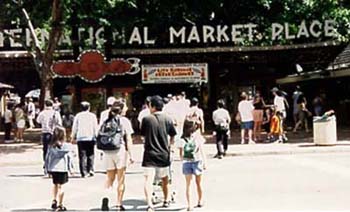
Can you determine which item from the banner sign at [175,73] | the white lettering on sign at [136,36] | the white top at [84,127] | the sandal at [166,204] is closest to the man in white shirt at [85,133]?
the white top at [84,127]

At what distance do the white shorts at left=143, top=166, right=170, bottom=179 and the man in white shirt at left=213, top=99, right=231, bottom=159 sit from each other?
27.3 ft

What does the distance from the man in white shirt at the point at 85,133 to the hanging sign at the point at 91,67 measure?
46.9 feet

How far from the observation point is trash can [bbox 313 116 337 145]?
2220cm

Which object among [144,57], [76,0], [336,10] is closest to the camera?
[76,0]

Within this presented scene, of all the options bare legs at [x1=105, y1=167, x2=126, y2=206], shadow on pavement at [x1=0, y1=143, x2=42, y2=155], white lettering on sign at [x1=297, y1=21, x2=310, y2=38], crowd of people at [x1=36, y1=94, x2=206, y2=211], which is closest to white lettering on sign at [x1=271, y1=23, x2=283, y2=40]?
white lettering on sign at [x1=297, y1=21, x2=310, y2=38]

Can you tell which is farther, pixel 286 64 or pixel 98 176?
pixel 286 64

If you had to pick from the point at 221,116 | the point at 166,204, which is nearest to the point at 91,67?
the point at 221,116

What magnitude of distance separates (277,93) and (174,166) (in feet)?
26.6

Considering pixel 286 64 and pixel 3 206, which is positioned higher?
pixel 286 64

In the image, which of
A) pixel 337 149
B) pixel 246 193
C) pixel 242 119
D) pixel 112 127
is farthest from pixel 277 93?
pixel 112 127

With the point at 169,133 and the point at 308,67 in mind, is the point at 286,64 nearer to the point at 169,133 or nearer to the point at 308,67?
the point at 308,67

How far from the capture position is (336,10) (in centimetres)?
3120

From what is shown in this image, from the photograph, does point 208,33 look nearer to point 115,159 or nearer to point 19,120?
point 19,120

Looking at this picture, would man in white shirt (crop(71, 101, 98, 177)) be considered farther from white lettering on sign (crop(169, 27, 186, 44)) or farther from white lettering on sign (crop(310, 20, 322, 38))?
white lettering on sign (crop(310, 20, 322, 38))
